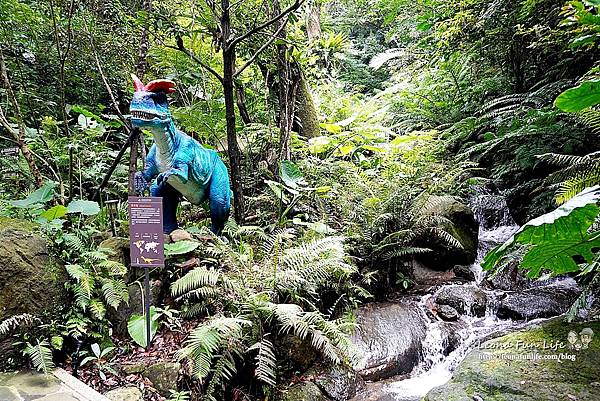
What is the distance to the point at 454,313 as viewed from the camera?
407 cm

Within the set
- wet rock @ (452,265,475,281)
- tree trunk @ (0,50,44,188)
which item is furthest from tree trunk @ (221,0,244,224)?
wet rock @ (452,265,475,281)

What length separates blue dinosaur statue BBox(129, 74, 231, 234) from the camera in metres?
3.10

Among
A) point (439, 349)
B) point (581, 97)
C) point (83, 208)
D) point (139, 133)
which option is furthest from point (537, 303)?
point (83, 208)

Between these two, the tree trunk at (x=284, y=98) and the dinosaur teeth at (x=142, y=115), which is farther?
the tree trunk at (x=284, y=98)

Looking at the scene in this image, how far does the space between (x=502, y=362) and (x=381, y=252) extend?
2.17m

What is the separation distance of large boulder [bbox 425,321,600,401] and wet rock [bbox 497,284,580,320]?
61.1 inches

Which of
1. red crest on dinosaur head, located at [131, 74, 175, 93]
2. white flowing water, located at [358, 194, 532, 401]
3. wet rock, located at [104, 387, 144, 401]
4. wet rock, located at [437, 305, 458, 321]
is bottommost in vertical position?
white flowing water, located at [358, 194, 532, 401]

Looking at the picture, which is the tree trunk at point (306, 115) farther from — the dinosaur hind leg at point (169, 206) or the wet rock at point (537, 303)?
the wet rock at point (537, 303)

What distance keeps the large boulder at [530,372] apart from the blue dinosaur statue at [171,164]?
2.35 metres

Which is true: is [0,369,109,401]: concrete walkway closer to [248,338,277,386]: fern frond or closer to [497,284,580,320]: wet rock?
[248,338,277,386]: fern frond

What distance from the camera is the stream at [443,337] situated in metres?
3.13

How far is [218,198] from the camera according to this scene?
3.70 meters

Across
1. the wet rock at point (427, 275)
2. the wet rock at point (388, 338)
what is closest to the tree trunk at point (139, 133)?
the wet rock at point (388, 338)

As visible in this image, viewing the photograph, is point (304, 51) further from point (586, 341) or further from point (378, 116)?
point (586, 341)
